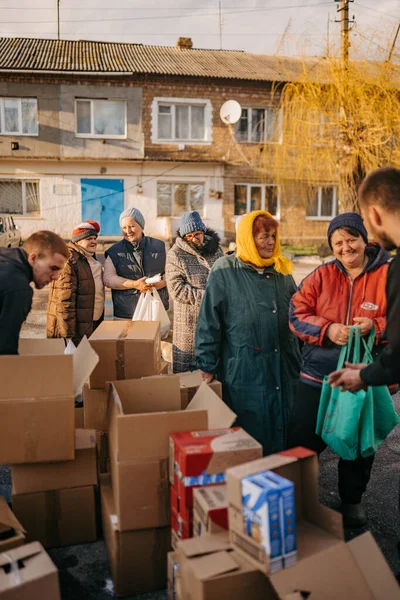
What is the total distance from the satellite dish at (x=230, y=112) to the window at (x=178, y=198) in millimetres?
2612

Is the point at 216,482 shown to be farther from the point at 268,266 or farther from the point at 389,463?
the point at 389,463

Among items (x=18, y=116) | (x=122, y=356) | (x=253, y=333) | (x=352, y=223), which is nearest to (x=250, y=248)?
(x=253, y=333)

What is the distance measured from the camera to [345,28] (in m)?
14.7

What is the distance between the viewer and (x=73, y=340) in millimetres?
4426

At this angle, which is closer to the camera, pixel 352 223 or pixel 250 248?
pixel 352 223

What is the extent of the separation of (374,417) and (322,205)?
20.5 m

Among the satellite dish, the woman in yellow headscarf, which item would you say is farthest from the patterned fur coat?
the satellite dish

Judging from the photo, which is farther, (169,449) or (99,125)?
(99,125)

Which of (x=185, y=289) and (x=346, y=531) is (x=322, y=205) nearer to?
(x=185, y=289)

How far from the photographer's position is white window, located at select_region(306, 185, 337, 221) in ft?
72.5

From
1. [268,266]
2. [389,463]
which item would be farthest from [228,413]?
[389,463]

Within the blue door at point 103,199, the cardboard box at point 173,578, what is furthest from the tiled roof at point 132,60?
the cardboard box at point 173,578

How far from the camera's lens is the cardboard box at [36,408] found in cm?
247

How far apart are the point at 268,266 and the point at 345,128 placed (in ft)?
38.0
